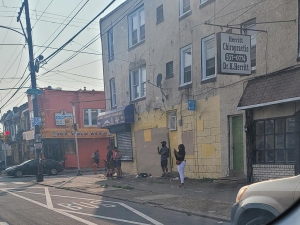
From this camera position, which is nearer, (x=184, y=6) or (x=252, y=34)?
(x=252, y=34)

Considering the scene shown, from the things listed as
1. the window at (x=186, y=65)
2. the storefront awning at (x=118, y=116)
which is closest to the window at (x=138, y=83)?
the storefront awning at (x=118, y=116)

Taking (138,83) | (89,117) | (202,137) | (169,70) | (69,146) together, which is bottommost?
(69,146)

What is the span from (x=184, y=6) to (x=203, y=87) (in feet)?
12.6

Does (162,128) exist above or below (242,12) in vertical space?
below

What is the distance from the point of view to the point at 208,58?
14609 mm

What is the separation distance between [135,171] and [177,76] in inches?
255

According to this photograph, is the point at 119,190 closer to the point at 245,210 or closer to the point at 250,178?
the point at 250,178

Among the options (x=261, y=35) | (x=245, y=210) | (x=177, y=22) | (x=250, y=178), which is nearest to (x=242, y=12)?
(x=261, y=35)

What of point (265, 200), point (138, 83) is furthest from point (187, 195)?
point (138, 83)

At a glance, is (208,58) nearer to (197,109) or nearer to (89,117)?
(197,109)

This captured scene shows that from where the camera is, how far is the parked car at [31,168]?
83.9ft

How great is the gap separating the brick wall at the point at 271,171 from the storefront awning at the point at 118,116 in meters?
8.82

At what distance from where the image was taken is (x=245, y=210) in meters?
4.99

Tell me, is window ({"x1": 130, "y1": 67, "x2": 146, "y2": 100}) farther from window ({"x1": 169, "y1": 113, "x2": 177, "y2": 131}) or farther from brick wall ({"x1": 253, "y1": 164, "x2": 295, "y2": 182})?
brick wall ({"x1": 253, "y1": 164, "x2": 295, "y2": 182})
